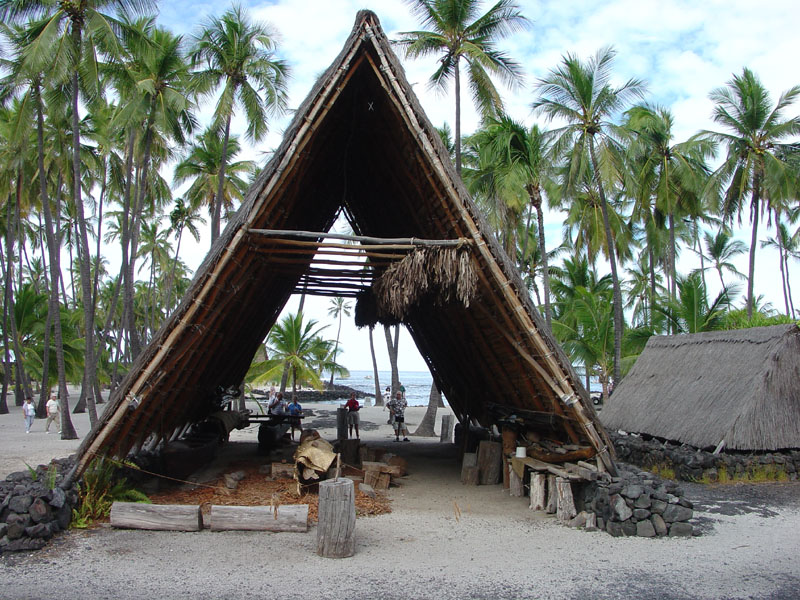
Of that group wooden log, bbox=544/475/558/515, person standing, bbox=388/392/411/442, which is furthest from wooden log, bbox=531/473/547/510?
person standing, bbox=388/392/411/442

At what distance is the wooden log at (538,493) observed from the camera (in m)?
8.84

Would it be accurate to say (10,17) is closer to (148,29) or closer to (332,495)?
(148,29)

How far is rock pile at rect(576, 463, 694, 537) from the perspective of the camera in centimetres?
749

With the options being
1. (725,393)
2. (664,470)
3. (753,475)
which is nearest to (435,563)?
(664,470)

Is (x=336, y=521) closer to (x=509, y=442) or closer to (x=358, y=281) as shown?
(x=509, y=442)

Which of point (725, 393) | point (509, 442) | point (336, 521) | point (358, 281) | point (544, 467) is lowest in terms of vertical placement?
point (336, 521)

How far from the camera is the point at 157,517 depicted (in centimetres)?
716

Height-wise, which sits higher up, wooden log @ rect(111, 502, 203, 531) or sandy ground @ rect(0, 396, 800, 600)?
wooden log @ rect(111, 502, 203, 531)

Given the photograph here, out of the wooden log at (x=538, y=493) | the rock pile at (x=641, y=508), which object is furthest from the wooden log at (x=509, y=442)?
the rock pile at (x=641, y=508)

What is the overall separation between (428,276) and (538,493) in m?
3.62

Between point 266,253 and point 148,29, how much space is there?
16435 millimetres

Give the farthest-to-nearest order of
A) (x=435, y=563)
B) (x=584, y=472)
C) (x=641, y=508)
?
(x=584, y=472) → (x=641, y=508) → (x=435, y=563)

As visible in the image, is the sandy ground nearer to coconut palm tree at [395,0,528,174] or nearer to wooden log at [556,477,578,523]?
wooden log at [556,477,578,523]

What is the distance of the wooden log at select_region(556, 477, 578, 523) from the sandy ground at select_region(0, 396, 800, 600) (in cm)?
20
